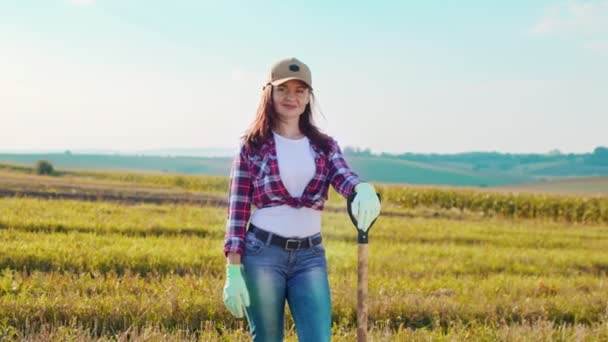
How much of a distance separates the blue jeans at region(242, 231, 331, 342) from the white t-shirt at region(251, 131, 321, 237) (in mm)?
94

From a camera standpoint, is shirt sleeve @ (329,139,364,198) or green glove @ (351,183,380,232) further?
shirt sleeve @ (329,139,364,198)

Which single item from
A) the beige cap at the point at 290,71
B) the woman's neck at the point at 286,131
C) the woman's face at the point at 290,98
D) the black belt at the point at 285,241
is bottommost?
the black belt at the point at 285,241

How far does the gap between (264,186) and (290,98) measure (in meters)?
0.50

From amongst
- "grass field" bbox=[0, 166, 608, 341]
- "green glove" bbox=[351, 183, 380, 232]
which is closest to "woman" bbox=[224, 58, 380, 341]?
"green glove" bbox=[351, 183, 380, 232]

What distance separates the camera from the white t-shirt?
3582 mm

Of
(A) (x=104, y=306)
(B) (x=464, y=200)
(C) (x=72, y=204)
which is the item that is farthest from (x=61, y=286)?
(B) (x=464, y=200)

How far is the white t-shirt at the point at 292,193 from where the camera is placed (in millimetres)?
3582

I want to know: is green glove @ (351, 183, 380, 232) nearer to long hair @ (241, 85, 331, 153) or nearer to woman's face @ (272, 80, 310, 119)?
long hair @ (241, 85, 331, 153)

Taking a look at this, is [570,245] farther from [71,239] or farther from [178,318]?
[178,318]

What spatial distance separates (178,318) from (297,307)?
3.52 meters

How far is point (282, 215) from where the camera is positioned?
359 centimetres

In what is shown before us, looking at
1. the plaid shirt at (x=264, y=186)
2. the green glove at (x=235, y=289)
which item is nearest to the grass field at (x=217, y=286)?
the green glove at (x=235, y=289)

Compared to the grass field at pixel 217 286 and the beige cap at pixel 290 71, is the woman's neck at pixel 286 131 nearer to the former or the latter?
the beige cap at pixel 290 71

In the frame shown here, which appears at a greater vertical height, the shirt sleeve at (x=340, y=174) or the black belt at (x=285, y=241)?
the shirt sleeve at (x=340, y=174)
